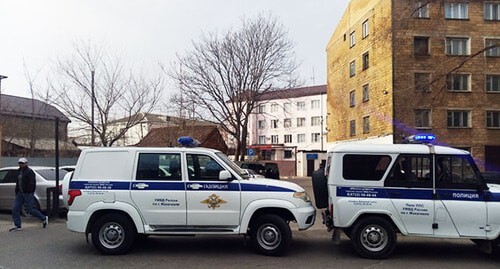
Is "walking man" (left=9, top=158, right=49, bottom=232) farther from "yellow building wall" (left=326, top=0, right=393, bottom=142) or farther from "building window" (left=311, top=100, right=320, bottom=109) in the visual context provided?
"building window" (left=311, top=100, right=320, bottom=109)

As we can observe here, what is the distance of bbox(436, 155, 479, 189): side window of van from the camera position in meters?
7.67

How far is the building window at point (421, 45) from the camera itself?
117 feet

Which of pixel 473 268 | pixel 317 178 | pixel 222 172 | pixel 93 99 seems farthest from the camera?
pixel 93 99

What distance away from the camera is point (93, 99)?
22.7 meters

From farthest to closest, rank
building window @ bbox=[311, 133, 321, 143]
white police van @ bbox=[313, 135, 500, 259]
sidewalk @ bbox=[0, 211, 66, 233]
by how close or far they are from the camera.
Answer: building window @ bbox=[311, 133, 321, 143] < sidewalk @ bbox=[0, 211, 66, 233] < white police van @ bbox=[313, 135, 500, 259]

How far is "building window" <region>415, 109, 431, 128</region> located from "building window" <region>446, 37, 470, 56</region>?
564 centimetres

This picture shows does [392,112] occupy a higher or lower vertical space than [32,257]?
higher

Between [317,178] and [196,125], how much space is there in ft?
81.8

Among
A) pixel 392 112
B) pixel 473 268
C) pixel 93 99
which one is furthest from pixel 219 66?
pixel 473 268

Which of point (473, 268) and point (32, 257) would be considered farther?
point (32, 257)

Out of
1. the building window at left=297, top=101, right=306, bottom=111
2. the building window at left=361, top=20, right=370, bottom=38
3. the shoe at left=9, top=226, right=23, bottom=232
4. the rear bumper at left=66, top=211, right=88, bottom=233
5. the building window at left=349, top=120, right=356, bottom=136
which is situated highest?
the building window at left=361, top=20, right=370, bottom=38

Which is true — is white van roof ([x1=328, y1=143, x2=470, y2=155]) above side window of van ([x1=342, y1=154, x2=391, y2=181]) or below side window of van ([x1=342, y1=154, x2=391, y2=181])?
above

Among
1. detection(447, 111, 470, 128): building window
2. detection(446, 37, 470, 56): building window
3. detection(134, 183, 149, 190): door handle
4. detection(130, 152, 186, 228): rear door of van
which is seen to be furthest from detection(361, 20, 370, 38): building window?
detection(134, 183, 149, 190): door handle

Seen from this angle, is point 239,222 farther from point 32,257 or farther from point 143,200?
point 32,257
